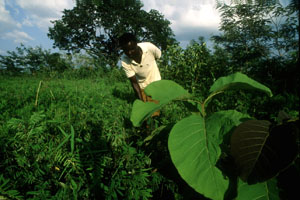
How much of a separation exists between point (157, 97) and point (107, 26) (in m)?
26.8

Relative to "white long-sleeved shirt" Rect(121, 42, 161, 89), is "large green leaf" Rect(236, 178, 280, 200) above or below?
below

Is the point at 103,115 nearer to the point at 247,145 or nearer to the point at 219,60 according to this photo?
the point at 247,145

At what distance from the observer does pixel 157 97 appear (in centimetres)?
70

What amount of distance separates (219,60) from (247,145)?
11.8ft

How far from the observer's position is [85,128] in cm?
136

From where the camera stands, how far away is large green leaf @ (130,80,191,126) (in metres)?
0.59

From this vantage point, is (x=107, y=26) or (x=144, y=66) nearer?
(x=144, y=66)

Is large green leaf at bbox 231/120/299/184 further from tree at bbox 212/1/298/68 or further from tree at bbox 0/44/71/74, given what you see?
tree at bbox 0/44/71/74

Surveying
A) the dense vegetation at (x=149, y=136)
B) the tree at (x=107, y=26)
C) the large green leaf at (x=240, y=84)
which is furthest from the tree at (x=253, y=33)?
the tree at (x=107, y=26)

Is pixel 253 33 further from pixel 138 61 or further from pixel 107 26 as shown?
pixel 107 26

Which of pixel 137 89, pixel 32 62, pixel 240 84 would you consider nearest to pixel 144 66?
pixel 137 89

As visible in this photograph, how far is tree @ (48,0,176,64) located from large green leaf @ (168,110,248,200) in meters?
24.3

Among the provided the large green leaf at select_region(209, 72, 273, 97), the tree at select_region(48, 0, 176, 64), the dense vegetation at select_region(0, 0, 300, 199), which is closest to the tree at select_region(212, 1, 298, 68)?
the dense vegetation at select_region(0, 0, 300, 199)

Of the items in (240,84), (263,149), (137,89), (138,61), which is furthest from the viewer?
(138,61)
